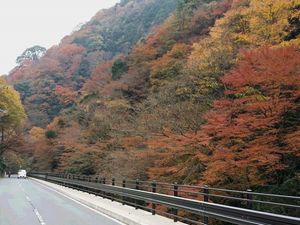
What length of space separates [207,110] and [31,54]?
15470cm

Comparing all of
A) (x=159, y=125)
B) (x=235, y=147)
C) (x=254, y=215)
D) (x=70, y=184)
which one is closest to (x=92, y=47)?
(x=70, y=184)

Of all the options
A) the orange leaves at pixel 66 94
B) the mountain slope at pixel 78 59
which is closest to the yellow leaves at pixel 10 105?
the orange leaves at pixel 66 94

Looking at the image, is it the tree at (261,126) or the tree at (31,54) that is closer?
the tree at (261,126)

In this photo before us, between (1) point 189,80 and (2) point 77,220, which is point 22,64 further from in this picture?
(2) point 77,220

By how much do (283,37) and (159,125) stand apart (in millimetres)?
10588

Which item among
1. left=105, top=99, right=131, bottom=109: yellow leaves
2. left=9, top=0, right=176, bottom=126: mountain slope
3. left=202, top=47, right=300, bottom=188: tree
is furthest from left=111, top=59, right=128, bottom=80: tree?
left=202, top=47, right=300, bottom=188: tree

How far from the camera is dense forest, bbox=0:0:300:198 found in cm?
2142

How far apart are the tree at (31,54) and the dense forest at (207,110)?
9773 centimetres

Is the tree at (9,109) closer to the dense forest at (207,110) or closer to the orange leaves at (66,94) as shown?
the dense forest at (207,110)

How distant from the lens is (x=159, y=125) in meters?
33.0

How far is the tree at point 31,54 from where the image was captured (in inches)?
6805

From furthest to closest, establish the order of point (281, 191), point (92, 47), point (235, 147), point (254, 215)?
point (92, 47)
point (235, 147)
point (281, 191)
point (254, 215)

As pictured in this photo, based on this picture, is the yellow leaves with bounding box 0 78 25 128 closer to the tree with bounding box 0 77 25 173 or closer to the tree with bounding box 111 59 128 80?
the tree with bounding box 0 77 25 173

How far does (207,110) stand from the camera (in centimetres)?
3041
